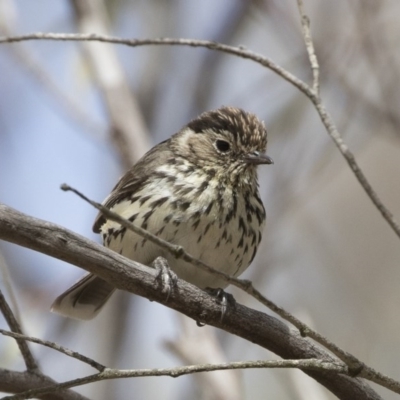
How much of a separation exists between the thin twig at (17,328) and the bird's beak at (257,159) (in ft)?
6.13

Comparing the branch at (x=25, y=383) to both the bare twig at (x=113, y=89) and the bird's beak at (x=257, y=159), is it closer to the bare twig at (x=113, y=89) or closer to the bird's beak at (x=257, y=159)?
the bird's beak at (x=257, y=159)

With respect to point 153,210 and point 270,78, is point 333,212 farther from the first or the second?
point 153,210

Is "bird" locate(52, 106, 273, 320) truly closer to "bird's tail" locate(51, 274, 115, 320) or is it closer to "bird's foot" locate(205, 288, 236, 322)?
"bird's tail" locate(51, 274, 115, 320)

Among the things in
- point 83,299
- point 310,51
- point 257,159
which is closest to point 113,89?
point 83,299

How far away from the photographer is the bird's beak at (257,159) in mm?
4652

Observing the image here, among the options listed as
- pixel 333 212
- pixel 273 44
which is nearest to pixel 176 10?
pixel 273 44

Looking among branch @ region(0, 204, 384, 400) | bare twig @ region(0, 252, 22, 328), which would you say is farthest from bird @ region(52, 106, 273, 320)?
bare twig @ region(0, 252, 22, 328)

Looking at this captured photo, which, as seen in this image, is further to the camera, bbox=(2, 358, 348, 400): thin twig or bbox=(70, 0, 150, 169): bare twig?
bbox=(70, 0, 150, 169): bare twig

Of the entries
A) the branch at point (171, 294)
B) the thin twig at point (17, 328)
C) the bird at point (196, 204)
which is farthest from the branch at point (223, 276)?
the bird at point (196, 204)

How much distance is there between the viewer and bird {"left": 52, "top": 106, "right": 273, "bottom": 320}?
436cm

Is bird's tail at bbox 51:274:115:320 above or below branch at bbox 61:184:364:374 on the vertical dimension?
above

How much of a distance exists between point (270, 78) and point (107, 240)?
275 cm

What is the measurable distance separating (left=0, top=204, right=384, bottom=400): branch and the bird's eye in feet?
4.88

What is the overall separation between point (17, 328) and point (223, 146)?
2.04 m
